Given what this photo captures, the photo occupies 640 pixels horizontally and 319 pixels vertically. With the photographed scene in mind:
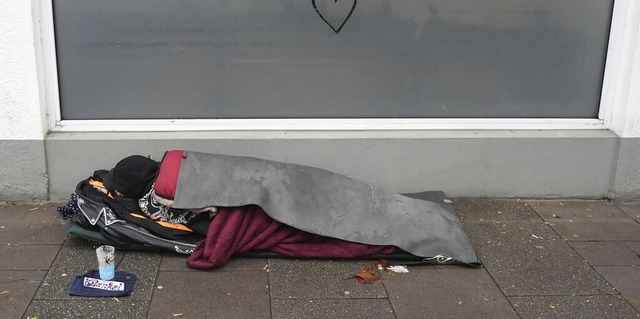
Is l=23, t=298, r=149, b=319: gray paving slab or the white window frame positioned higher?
the white window frame

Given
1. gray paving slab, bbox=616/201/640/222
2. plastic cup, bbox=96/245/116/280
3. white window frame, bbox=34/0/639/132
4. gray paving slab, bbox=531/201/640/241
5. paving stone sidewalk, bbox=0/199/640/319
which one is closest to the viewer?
paving stone sidewalk, bbox=0/199/640/319

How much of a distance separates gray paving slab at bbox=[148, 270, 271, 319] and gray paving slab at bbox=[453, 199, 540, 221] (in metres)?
1.61

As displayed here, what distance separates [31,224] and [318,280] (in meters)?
1.93

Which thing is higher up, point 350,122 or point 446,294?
point 350,122

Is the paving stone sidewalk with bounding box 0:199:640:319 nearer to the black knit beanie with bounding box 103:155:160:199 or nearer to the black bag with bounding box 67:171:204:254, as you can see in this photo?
the black bag with bounding box 67:171:204:254

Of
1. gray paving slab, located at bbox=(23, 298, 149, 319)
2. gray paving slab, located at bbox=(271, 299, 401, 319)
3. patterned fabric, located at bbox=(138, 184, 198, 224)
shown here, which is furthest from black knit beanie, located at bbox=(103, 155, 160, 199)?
gray paving slab, located at bbox=(271, 299, 401, 319)

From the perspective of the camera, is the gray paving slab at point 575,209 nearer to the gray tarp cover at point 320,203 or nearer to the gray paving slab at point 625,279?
the gray paving slab at point 625,279

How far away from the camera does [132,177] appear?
13.5ft

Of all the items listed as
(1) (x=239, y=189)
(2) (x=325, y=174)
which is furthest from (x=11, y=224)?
(2) (x=325, y=174)

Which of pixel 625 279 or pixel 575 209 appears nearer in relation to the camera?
pixel 625 279

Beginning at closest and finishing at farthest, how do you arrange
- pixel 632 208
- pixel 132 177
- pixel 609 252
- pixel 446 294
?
pixel 446 294, pixel 132 177, pixel 609 252, pixel 632 208

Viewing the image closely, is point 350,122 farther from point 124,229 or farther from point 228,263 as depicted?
point 124,229

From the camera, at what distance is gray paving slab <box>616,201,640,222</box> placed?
4.81 metres

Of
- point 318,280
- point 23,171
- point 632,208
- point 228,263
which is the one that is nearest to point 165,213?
point 228,263
